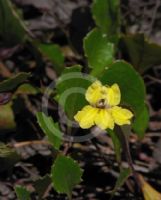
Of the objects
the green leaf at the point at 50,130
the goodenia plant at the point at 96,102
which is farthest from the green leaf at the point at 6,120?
the green leaf at the point at 50,130

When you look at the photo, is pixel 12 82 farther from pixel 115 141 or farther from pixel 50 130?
pixel 115 141

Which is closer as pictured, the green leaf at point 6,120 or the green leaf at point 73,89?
the green leaf at point 73,89

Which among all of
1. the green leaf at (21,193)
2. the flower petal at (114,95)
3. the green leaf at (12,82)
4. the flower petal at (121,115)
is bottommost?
the green leaf at (21,193)

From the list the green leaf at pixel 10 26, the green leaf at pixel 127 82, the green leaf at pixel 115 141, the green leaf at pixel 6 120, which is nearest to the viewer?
the green leaf at pixel 127 82

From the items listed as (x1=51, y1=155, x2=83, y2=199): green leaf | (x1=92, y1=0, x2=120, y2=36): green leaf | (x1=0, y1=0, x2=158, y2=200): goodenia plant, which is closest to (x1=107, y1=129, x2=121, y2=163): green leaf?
(x1=0, y1=0, x2=158, y2=200): goodenia plant

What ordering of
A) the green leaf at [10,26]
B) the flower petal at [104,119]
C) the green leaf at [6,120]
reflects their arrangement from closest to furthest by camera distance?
the flower petal at [104,119] < the green leaf at [6,120] < the green leaf at [10,26]

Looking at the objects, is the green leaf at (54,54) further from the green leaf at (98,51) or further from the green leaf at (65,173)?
the green leaf at (65,173)

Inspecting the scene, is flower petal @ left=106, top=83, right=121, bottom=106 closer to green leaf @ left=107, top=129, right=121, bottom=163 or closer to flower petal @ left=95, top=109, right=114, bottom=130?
flower petal @ left=95, top=109, right=114, bottom=130
